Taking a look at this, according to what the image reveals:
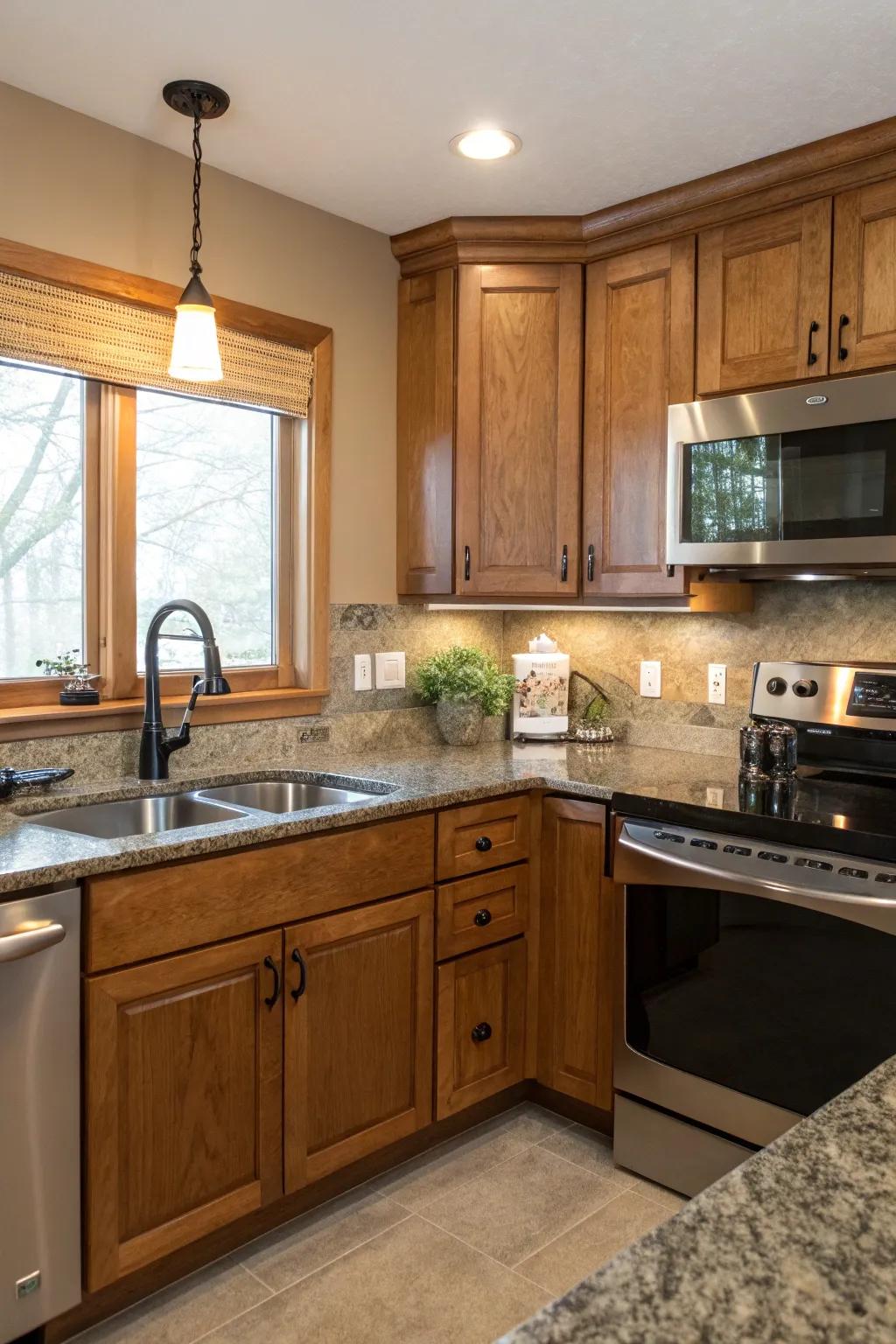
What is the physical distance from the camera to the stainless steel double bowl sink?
7.38 ft

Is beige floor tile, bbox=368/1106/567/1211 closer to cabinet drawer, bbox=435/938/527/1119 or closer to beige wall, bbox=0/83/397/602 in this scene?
cabinet drawer, bbox=435/938/527/1119

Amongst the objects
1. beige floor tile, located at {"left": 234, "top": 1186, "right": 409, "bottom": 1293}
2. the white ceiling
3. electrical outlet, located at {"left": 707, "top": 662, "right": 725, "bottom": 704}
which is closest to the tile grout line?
beige floor tile, located at {"left": 234, "top": 1186, "right": 409, "bottom": 1293}

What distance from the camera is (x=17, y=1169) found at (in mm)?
1700

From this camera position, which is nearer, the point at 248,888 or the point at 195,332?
the point at 248,888

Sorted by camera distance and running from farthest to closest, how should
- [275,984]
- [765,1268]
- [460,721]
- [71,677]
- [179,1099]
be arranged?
[460,721]
[71,677]
[275,984]
[179,1099]
[765,1268]

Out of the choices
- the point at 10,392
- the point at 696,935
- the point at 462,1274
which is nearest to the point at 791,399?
the point at 696,935

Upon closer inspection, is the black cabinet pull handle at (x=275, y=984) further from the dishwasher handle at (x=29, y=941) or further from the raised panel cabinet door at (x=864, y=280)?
the raised panel cabinet door at (x=864, y=280)

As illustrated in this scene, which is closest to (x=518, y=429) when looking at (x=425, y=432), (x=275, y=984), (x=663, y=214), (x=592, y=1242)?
(x=425, y=432)

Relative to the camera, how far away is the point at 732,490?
2.58 meters

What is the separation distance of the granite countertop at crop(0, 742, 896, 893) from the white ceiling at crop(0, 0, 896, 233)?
4.93 ft

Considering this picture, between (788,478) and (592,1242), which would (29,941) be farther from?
(788,478)

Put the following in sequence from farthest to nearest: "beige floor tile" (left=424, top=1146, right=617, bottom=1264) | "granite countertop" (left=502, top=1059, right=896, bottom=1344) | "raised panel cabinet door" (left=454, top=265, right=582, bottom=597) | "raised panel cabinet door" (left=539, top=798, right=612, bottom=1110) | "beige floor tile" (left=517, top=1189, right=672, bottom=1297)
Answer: "raised panel cabinet door" (left=454, top=265, right=582, bottom=597) < "raised panel cabinet door" (left=539, top=798, right=612, bottom=1110) < "beige floor tile" (left=424, top=1146, right=617, bottom=1264) < "beige floor tile" (left=517, top=1189, right=672, bottom=1297) < "granite countertop" (left=502, top=1059, right=896, bottom=1344)

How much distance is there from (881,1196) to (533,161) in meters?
2.40

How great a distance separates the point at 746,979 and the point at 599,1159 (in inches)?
26.4
